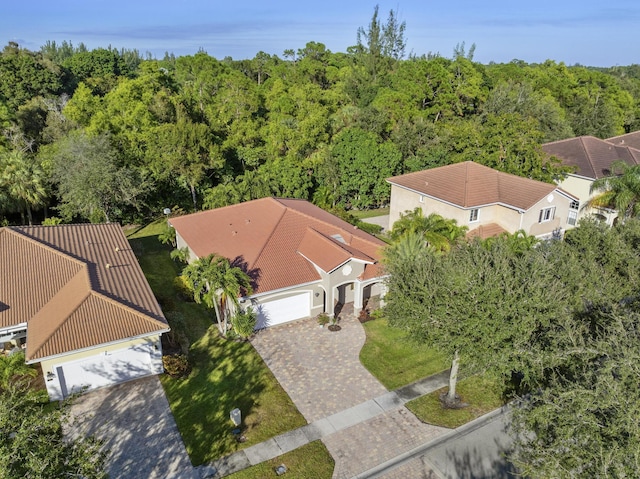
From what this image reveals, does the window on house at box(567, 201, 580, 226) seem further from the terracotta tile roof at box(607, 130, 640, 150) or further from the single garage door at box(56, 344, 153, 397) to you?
the single garage door at box(56, 344, 153, 397)

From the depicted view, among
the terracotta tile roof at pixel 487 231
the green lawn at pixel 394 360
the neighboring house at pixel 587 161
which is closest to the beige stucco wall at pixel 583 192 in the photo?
the neighboring house at pixel 587 161

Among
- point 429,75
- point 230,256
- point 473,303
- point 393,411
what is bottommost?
point 393,411

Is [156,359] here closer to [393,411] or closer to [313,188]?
[393,411]

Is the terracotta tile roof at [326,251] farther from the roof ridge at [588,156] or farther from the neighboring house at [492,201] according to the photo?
the roof ridge at [588,156]

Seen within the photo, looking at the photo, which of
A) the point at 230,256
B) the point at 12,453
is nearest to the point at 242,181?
the point at 230,256

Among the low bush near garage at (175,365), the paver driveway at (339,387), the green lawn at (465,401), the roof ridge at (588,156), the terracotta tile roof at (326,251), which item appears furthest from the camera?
the roof ridge at (588,156)
